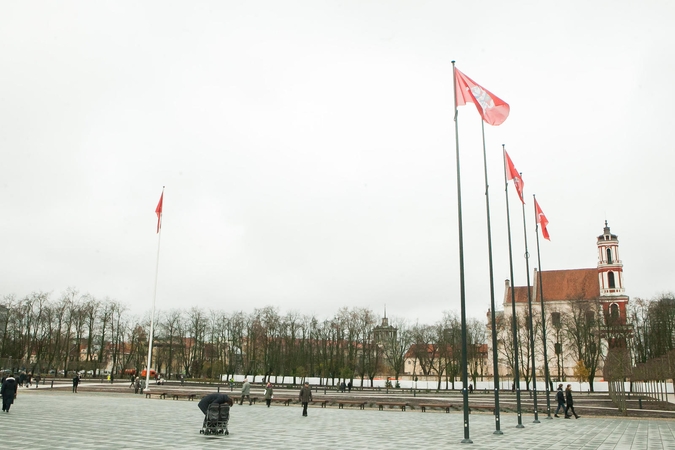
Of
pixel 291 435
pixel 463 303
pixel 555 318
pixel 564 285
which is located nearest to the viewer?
pixel 463 303

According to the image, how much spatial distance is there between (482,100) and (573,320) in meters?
68.2

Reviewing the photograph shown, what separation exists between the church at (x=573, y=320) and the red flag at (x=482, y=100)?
43840 mm

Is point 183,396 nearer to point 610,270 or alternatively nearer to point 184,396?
point 184,396

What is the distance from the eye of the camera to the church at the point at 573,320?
242ft

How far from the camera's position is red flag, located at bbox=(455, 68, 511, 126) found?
19.0 metres

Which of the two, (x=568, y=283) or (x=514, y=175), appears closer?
(x=514, y=175)

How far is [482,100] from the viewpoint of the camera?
19234 mm

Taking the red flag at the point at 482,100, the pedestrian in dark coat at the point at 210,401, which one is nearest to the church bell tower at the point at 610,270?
the red flag at the point at 482,100

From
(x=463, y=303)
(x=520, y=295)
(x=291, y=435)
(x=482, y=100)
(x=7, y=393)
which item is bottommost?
(x=291, y=435)

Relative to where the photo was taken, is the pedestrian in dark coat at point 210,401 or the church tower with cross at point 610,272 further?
the church tower with cross at point 610,272

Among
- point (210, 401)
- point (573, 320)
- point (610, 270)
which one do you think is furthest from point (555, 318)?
point (210, 401)

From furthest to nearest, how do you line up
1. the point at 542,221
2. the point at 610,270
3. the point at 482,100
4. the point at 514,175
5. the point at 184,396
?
the point at 610,270
the point at 184,396
the point at 542,221
the point at 514,175
the point at 482,100

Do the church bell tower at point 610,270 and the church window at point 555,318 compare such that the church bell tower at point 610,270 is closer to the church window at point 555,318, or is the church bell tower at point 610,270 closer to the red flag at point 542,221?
the church window at point 555,318

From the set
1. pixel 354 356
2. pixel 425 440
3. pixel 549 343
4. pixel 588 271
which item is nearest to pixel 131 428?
pixel 425 440
